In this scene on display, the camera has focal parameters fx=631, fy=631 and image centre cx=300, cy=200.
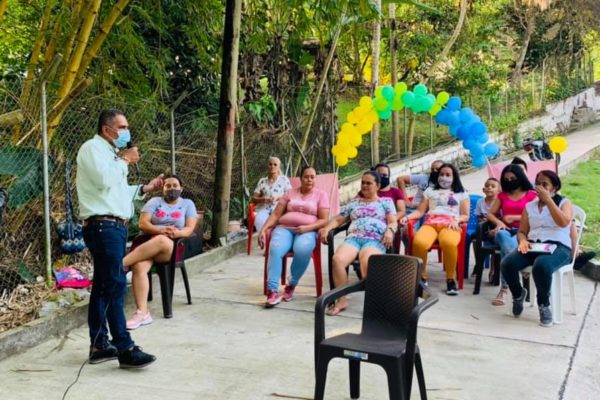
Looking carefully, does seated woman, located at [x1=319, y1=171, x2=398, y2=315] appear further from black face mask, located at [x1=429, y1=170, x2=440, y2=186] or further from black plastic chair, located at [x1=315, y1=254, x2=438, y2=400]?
black plastic chair, located at [x1=315, y1=254, x2=438, y2=400]

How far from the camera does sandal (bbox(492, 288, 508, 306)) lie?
18.1 feet

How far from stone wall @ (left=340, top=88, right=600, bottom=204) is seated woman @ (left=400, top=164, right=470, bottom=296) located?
5.15 meters

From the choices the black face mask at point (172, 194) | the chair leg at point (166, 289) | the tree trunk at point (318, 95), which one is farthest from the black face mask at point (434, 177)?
the tree trunk at point (318, 95)

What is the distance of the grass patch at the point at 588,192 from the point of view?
25.5ft

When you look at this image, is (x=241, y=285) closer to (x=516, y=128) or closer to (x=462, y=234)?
(x=462, y=234)

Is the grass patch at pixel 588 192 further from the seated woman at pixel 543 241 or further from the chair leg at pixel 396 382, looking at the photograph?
the chair leg at pixel 396 382

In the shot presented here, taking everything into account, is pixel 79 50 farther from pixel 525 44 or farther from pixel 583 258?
pixel 525 44

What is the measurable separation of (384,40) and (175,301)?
12.0 metres

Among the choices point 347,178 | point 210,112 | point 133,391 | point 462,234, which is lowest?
point 133,391

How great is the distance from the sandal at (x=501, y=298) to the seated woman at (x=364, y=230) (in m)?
1.07

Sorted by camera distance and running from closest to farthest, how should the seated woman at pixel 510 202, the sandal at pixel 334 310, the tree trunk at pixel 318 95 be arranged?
1. the sandal at pixel 334 310
2. the seated woman at pixel 510 202
3. the tree trunk at pixel 318 95

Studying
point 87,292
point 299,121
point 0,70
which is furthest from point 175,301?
point 299,121

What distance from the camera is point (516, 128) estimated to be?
19.0 metres

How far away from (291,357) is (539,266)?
2.11 metres
